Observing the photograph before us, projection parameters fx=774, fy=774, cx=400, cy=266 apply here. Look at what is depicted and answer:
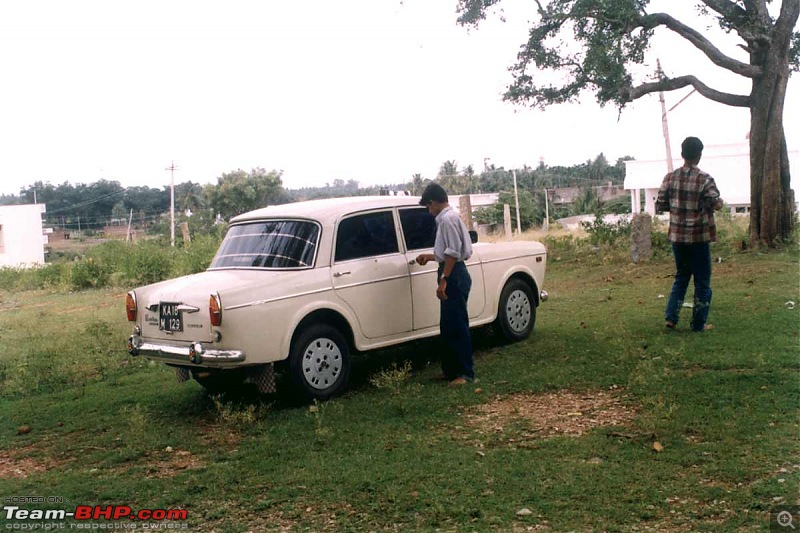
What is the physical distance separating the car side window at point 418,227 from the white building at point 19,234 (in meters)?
46.6

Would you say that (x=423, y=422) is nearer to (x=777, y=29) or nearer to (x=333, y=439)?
(x=333, y=439)

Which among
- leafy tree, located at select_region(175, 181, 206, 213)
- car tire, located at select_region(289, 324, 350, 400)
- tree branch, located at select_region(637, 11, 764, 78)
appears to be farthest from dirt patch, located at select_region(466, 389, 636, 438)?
leafy tree, located at select_region(175, 181, 206, 213)

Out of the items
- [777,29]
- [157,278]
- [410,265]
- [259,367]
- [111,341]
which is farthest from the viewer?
[157,278]

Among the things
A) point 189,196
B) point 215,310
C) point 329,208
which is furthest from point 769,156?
point 189,196

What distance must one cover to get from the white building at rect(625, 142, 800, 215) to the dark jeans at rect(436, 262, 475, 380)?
3785 cm

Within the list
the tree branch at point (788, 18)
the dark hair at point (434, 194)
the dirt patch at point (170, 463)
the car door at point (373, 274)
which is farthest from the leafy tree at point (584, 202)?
the dirt patch at point (170, 463)

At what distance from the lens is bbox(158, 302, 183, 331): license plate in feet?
21.3

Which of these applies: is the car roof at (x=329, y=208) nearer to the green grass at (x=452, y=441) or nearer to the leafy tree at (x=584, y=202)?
the green grass at (x=452, y=441)

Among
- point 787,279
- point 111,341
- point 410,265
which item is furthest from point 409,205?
point 787,279

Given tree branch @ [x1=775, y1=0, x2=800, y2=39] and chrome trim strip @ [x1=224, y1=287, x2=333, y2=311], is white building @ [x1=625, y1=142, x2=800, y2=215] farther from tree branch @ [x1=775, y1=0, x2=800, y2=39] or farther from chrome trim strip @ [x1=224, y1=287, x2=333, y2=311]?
chrome trim strip @ [x1=224, y1=287, x2=333, y2=311]

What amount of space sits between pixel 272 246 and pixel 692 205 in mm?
4321

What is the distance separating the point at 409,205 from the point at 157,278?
14.8 metres

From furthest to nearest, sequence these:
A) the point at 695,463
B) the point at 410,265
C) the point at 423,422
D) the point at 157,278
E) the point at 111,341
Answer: the point at 157,278, the point at 111,341, the point at 410,265, the point at 423,422, the point at 695,463

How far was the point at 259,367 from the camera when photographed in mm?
6473
